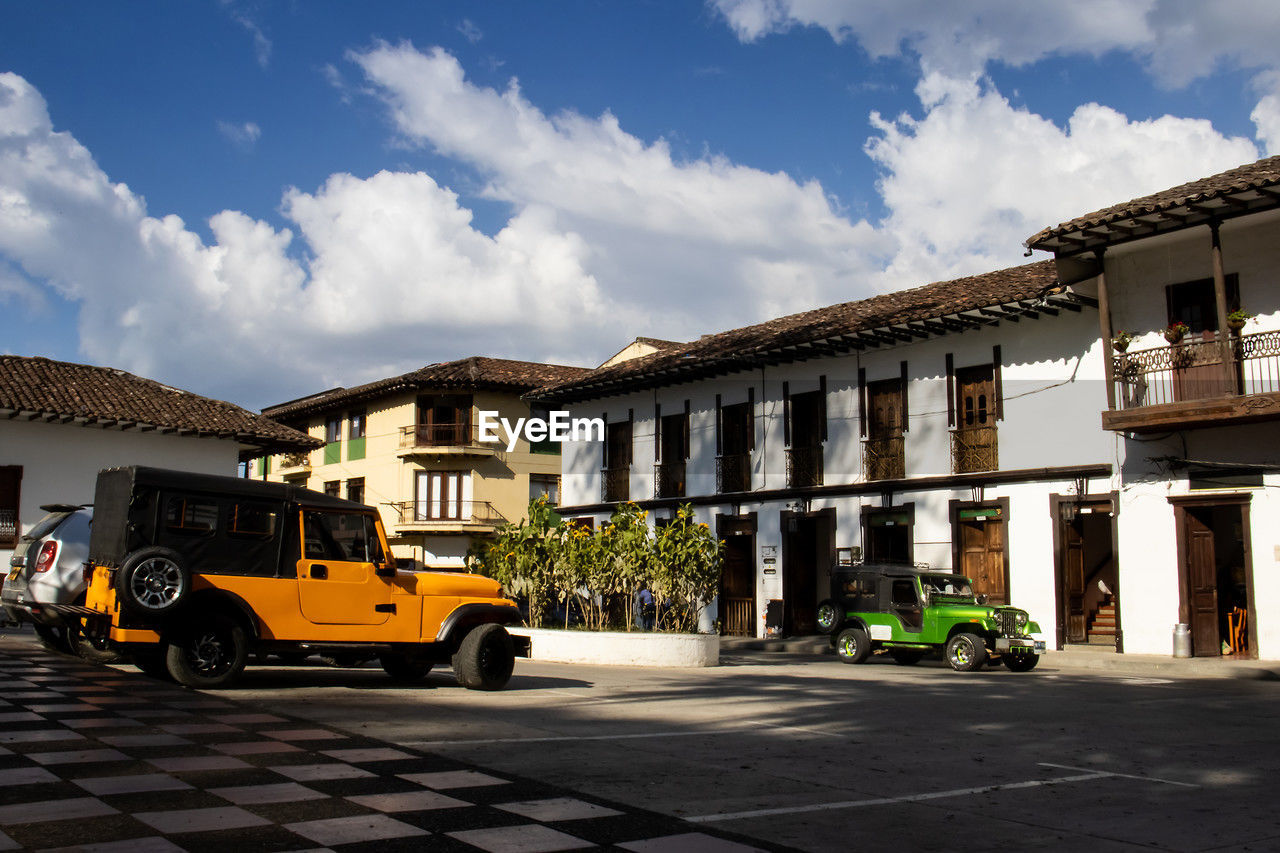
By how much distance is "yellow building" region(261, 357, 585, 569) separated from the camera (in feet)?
152

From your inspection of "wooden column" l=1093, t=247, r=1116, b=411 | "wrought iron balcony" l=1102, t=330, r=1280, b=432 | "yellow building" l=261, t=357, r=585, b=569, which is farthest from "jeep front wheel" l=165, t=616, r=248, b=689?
"yellow building" l=261, t=357, r=585, b=569

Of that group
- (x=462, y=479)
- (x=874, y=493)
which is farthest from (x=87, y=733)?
(x=462, y=479)

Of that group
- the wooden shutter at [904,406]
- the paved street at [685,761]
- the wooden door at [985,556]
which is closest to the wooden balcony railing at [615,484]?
the wooden shutter at [904,406]

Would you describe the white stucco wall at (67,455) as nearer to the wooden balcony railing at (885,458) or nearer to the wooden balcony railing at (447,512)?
the wooden balcony railing at (885,458)

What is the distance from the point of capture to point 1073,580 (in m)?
22.8

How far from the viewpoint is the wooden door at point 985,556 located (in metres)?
23.6

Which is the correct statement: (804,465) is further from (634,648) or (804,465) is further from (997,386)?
(634,648)

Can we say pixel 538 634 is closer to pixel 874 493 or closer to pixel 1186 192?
pixel 874 493

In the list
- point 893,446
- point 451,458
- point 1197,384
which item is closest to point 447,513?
point 451,458

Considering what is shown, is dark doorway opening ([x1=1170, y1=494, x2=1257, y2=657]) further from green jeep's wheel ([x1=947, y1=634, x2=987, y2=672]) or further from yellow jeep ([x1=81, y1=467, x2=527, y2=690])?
yellow jeep ([x1=81, y1=467, x2=527, y2=690])

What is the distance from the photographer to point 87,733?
26.3 feet

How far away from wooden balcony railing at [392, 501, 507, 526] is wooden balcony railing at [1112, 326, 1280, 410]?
98.2ft

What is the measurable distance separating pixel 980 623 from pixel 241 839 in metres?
15.8

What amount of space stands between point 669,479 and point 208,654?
21.9 m
